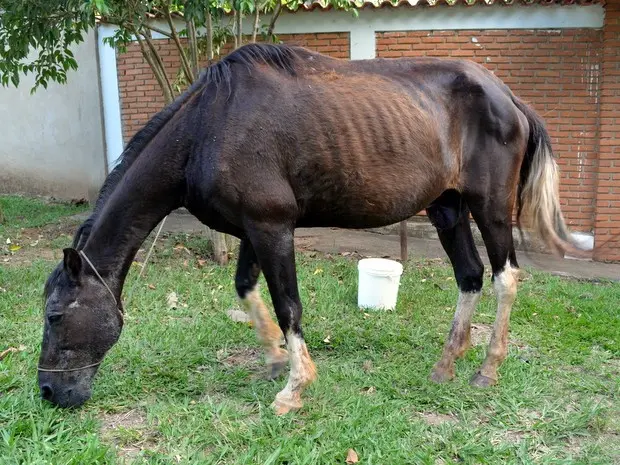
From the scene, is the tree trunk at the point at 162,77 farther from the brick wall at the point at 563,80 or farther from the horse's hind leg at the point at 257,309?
the brick wall at the point at 563,80

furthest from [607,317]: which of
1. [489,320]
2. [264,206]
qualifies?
[264,206]

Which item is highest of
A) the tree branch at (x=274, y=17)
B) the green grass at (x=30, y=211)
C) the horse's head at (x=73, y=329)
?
the tree branch at (x=274, y=17)

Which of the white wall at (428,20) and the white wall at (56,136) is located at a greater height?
the white wall at (428,20)

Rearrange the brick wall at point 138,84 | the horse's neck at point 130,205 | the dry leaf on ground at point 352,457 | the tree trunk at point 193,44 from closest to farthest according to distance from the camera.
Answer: the dry leaf on ground at point 352,457 → the horse's neck at point 130,205 → the tree trunk at point 193,44 → the brick wall at point 138,84

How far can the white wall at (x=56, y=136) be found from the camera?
32.5 feet

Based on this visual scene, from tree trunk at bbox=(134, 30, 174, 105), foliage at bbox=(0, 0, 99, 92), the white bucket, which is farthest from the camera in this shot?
tree trunk at bbox=(134, 30, 174, 105)

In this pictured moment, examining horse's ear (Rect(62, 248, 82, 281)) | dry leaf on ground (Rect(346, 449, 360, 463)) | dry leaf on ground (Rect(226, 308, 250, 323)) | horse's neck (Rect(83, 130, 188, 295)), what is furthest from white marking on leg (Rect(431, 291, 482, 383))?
horse's ear (Rect(62, 248, 82, 281))

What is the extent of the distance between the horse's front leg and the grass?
12 cm

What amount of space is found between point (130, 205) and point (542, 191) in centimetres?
267

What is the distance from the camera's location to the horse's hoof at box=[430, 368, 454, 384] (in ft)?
12.1

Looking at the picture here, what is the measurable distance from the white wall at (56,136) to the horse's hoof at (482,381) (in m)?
8.04

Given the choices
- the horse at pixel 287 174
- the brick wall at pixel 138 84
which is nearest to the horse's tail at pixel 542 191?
the horse at pixel 287 174

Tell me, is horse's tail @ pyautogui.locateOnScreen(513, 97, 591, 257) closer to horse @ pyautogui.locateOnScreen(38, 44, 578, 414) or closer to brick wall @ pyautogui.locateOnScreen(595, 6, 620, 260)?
horse @ pyautogui.locateOnScreen(38, 44, 578, 414)

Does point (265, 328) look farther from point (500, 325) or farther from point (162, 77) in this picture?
point (162, 77)
